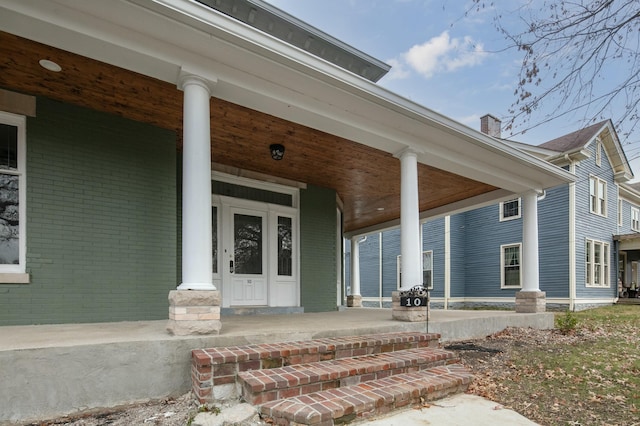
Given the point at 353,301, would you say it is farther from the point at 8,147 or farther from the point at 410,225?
the point at 8,147

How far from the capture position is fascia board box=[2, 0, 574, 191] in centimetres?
316

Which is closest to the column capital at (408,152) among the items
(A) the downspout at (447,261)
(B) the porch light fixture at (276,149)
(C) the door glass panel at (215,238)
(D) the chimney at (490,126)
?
(B) the porch light fixture at (276,149)

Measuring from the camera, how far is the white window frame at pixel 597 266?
12.7m

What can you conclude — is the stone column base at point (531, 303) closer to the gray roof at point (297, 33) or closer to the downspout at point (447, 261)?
the gray roof at point (297, 33)

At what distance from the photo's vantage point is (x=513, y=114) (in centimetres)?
347

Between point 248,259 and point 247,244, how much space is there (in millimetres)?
267

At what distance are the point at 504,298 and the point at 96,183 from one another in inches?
521

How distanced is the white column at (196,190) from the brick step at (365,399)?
1.40 meters

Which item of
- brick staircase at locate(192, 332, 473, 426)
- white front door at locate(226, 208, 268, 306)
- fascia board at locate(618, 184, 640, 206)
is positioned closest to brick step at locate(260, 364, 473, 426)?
brick staircase at locate(192, 332, 473, 426)

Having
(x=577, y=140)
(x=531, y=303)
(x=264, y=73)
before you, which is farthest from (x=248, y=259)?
(x=577, y=140)

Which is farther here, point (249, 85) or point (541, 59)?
point (249, 85)

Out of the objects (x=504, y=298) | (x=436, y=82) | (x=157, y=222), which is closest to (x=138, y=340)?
(x=157, y=222)

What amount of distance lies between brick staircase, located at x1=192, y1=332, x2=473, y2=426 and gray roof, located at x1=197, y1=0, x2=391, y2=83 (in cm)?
640

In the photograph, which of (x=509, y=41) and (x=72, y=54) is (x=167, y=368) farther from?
(x=509, y=41)
